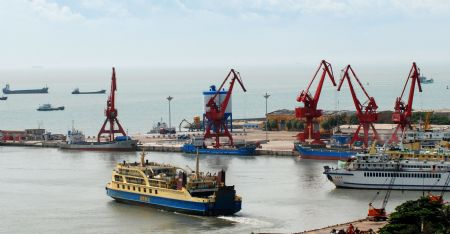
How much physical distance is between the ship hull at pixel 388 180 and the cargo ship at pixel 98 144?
27.5m

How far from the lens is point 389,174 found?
47219 millimetres

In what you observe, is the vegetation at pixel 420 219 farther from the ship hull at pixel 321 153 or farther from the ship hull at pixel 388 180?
the ship hull at pixel 321 153

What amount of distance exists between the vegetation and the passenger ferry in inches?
603

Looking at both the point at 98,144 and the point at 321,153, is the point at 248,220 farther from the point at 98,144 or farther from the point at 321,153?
the point at 98,144

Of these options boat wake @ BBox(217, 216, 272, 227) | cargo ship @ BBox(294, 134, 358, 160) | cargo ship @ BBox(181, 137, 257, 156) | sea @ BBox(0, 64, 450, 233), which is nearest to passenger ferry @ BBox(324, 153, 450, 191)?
sea @ BBox(0, 64, 450, 233)

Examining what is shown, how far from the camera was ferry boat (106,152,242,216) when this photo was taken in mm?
38625

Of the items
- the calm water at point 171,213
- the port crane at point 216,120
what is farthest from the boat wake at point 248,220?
the port crane at point 216,120

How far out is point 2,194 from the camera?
4716 centimetres

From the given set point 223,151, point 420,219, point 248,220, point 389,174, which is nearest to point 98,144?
point 223,151

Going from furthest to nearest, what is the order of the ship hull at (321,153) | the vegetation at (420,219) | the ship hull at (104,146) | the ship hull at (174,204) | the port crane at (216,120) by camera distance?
the ship hull at (104,146) < the port crane at (216,120) < the ship hull at (321,153) < the ship hull at (174,204) < the vegetation at (420,219)

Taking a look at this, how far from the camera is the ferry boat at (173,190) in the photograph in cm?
3862

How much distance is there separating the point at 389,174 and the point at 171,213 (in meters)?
11.9

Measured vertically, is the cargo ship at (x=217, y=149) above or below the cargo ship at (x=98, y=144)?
below

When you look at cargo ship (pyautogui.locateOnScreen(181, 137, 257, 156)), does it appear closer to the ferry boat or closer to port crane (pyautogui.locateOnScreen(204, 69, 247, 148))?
port crane (pyautogui.locateOnScreen(204, 69, 247, 148))
